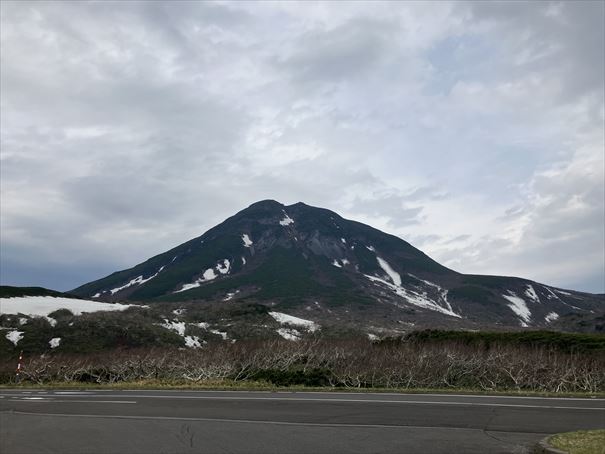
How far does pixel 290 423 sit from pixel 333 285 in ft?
445

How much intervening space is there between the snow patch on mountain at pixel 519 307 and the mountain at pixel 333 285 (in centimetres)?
27

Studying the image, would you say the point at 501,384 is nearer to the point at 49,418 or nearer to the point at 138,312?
the point at 49,418

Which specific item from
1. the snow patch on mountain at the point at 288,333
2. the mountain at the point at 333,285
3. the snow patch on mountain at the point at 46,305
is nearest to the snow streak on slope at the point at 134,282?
the mountain at the point at 333,285

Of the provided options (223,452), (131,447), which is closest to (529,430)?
(223,452)

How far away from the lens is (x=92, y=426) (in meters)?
10.7

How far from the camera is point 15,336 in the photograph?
4341 centimetres

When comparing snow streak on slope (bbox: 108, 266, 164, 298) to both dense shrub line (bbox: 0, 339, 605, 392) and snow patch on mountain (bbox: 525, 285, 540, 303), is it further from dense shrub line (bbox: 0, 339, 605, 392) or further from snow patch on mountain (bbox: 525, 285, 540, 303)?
dense shrub line (bbox: 0, 339, 605, 392)

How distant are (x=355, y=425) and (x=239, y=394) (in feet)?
25.6

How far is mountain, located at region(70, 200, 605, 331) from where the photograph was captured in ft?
400

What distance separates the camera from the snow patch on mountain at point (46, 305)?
54562 millimetres

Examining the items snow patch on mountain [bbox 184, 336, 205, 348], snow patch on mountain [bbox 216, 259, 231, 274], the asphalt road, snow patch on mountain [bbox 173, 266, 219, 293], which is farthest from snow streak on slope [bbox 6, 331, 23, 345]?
snow patch on mountain [bbox 216, 259, 231, 274]

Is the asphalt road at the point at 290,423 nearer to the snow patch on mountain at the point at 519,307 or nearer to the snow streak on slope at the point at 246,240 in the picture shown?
the snow patch on mountain at the point at 519,307

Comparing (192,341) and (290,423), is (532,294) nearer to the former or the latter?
(192,341)

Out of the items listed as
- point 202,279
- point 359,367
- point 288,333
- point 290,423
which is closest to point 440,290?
point 202,279
